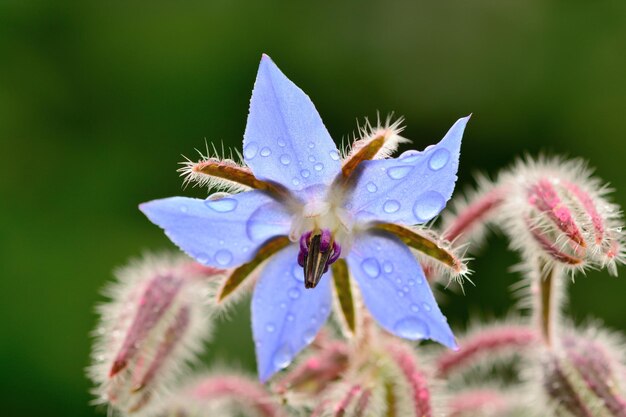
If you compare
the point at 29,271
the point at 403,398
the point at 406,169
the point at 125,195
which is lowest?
the point at 403,398

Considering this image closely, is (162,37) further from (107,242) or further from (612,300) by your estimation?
(612,300)

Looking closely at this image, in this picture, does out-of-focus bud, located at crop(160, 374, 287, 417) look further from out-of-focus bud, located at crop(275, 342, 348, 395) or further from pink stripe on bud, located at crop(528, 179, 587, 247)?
pink stripe on bud, located at crop(528, 179, 587, 247)

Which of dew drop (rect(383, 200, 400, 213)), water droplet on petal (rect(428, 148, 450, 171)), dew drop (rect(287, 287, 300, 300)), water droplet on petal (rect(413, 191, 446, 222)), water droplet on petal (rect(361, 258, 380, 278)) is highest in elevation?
water droplet on petal (rect(428, 148, 450, 171))

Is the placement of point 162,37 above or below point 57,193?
above

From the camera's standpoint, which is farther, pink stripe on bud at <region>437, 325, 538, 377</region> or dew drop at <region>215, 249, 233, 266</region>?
pink stripe on bud at <region>437, 325, 538, 377</region>

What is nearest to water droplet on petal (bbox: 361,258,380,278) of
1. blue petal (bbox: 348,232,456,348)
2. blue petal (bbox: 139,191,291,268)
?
blue petal (bbox: 348,232,456,348)

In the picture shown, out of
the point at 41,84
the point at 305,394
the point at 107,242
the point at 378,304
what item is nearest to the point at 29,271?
the point at 107,242

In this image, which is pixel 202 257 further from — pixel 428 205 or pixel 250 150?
pixel 428 205
